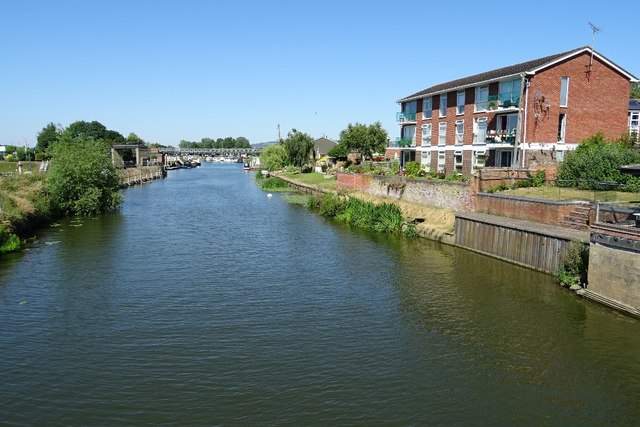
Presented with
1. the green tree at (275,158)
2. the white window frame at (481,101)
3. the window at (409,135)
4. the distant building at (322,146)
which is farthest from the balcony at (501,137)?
→ the distant building at (322,146)

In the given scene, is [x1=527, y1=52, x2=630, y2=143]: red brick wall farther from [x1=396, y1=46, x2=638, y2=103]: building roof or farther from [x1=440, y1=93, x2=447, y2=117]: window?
[x1=440, y1=93, x2=447, y2=117]: window

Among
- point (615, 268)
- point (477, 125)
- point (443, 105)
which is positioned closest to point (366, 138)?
point (443, 105)

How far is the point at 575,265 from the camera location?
926 inches

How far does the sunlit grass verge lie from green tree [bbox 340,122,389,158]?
21578mm

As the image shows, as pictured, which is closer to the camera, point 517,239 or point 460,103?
point 517,239

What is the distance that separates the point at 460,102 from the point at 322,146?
84.5m

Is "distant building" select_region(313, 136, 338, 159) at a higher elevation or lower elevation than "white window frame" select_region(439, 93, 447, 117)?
lower

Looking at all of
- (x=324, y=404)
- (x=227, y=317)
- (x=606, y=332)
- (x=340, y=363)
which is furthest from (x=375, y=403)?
(x=606, y=332)

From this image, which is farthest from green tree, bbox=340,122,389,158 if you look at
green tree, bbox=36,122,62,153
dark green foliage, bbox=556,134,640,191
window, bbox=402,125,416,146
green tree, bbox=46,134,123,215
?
green tree, bbox=36,122,62,153

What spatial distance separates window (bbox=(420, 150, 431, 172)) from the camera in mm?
55894

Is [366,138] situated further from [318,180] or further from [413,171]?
[413,171]

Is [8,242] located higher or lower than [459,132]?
lower

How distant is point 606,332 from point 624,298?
221 cm

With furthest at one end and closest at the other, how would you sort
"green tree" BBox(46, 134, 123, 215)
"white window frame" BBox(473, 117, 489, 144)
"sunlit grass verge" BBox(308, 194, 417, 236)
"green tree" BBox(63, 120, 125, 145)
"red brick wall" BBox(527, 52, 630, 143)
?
1. "green tree" BBox(63, 120, 125, 145)
2. "white window frame" BBox(473, 117, 489, 144)
3. "green tree" BBox(46, 134, 123, 215)
4. "red brick wall" BBox(527, 52, 630, 143)
5. "sunlit grass verge" BBox(308, 194, 417, 236)
